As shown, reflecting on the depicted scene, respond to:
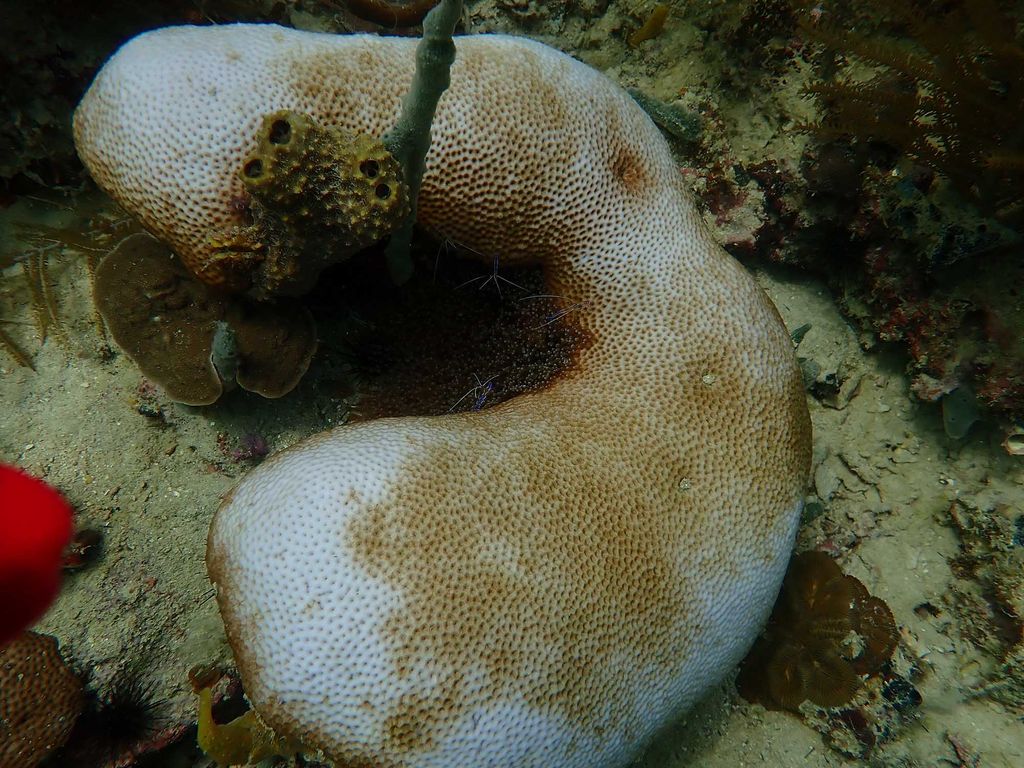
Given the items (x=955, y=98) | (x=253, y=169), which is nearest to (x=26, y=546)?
(x=253, y=169)

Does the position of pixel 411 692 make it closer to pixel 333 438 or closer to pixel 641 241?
pixel 333 438

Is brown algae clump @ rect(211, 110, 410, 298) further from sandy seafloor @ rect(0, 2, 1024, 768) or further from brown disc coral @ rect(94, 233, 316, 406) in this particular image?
sandy seafloor @ rect(0, 2, 1024, 768)

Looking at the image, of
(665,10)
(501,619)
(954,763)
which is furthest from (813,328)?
(501,619)

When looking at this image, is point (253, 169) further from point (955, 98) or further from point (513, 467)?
point (955, 98)

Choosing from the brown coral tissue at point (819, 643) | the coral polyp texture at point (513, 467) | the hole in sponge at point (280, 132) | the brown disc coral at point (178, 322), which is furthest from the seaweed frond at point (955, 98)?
the brown disc coral at point (178, 322)

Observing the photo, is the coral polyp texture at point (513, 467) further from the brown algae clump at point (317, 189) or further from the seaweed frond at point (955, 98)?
the seaweed frond at point (955, 98)

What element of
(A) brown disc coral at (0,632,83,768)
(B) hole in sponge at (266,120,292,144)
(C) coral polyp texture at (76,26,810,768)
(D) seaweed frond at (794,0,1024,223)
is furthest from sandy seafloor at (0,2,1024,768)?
(B) hole in sponge at (266,120,292,144)
